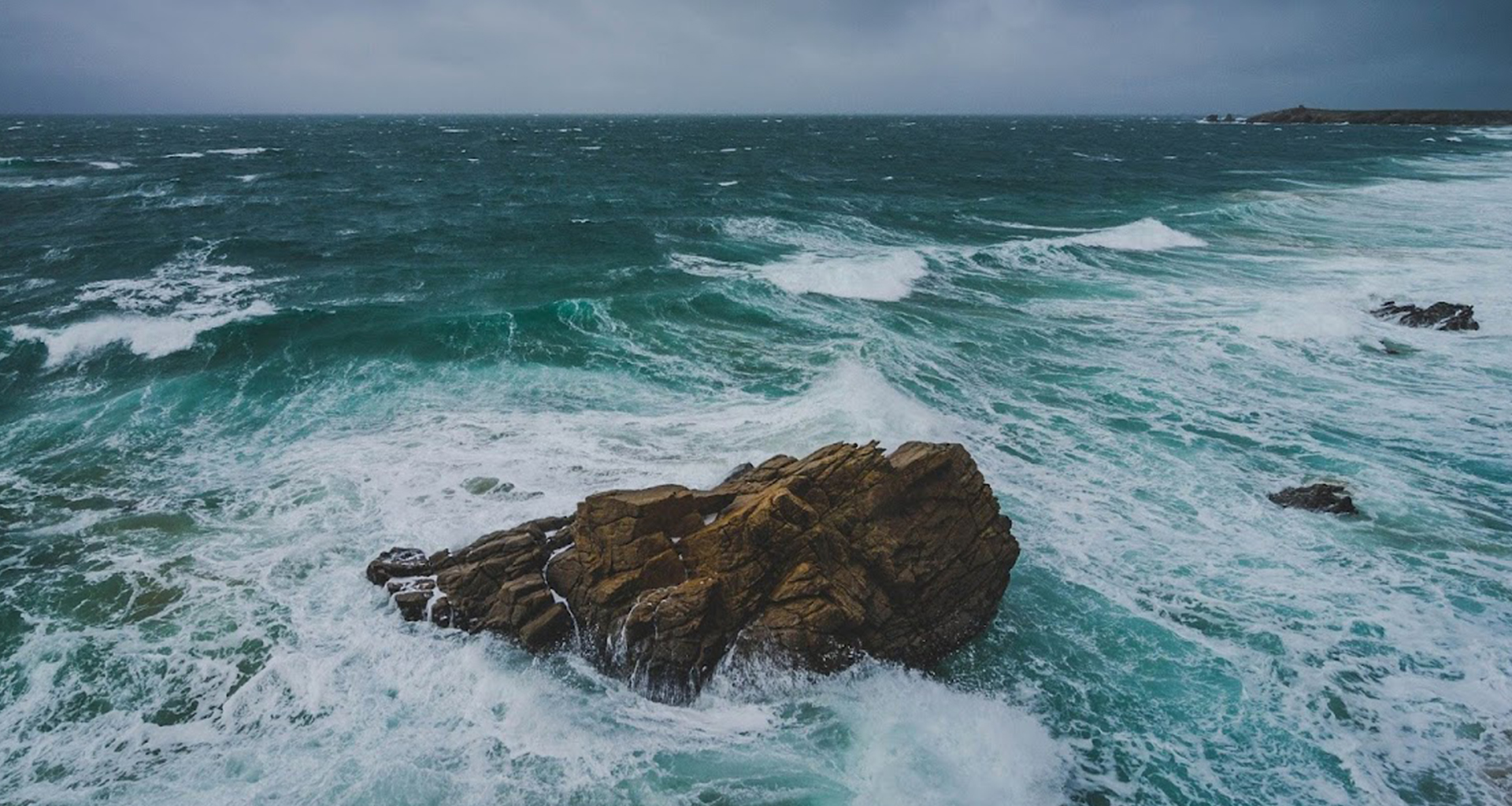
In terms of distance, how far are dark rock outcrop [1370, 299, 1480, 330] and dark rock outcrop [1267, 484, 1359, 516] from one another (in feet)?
54.4

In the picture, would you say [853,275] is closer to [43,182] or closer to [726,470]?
[726,470]

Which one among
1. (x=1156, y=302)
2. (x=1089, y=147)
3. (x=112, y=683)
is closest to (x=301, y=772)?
(x=112, y=683)

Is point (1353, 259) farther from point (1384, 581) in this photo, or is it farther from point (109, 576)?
point (109, 576)

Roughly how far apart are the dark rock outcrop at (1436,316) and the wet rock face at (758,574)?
83.4 ft

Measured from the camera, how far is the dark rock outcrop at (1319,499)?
16453 millimetres

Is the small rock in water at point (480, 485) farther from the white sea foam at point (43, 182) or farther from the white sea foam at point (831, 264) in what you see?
the white sea foam at point (43, 182)

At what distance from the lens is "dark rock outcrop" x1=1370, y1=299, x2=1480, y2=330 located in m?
27.5

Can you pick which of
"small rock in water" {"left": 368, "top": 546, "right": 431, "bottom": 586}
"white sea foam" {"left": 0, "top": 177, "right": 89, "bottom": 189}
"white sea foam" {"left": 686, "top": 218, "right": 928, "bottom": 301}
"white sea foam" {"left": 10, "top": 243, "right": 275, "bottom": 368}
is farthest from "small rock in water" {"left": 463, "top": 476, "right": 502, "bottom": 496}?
"white sea foam" {"left": 0, "top": 177, "right": 89, "bottom": 189}

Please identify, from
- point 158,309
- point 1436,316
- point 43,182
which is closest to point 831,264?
point 1436,316

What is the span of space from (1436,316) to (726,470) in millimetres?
28724

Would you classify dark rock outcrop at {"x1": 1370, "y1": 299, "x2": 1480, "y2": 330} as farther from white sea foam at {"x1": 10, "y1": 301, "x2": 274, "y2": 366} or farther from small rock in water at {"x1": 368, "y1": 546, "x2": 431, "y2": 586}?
white sea foam at {"x1": 10, "y1": 301, "x2": 274, "y2": 366}

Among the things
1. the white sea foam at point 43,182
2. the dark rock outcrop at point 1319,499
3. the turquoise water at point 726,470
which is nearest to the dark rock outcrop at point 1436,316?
the turquoise water at point 726,470

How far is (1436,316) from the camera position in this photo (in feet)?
92.1

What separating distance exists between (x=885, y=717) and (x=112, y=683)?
12.2 meters
